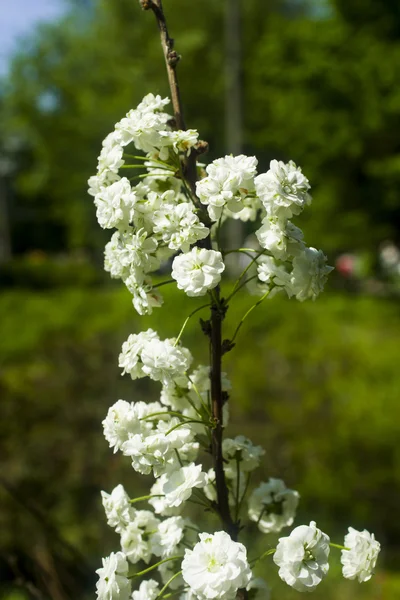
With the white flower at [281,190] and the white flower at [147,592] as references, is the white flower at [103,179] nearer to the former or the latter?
the white flower at [281,190]

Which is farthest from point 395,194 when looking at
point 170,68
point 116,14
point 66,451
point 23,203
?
point 23,203

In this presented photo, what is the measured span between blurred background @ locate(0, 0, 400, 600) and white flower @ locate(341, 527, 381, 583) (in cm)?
82

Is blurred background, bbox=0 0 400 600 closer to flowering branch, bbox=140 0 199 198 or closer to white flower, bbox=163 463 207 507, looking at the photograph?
flowering branch, bbox=140 0 199 198

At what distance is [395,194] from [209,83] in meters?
7.46

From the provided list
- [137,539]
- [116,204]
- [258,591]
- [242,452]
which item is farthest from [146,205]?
[258,591]

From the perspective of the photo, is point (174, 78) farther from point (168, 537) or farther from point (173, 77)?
point (168, 537)

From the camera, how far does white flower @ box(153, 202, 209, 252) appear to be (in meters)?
0.97

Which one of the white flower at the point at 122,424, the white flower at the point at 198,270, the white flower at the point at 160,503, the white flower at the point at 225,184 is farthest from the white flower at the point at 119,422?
the white flower at the point at 225,184

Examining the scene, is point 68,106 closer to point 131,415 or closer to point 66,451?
point 66,451

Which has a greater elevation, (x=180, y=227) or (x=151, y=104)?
(x=151, y=104)

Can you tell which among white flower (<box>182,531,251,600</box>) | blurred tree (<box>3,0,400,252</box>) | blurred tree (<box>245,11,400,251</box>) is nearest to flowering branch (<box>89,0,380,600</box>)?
white flower (<box>182,531,251,600</box>)

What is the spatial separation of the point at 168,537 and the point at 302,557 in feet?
0.97

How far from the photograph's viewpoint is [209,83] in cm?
1514

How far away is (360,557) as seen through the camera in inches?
Answer: 40.0
